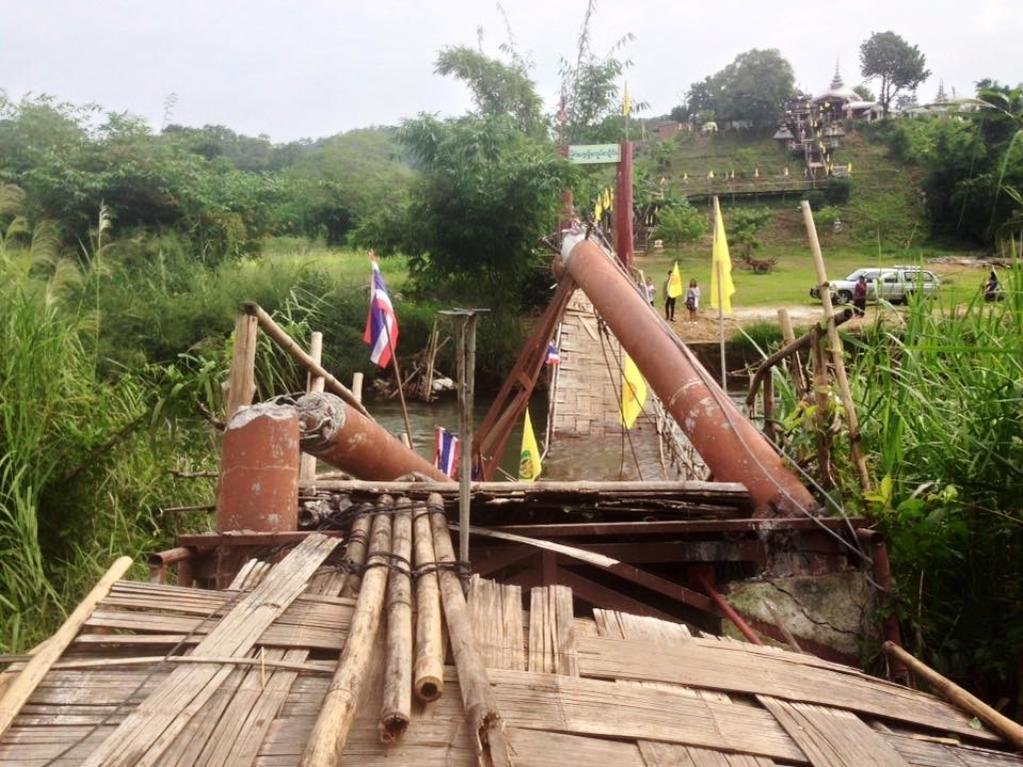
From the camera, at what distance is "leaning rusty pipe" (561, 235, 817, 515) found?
146 inches

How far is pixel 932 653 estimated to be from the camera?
3.29 meters

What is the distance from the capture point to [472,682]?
177cm

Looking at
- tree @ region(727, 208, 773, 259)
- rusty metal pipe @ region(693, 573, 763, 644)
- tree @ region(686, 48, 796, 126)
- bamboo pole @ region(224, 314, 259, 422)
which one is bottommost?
rusty metal pipe @ region(693, 573, 763, 644)

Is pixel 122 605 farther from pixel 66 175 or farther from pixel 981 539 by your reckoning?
pixel 66 175

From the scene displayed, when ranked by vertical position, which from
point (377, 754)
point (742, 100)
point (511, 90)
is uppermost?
point (742, 100)

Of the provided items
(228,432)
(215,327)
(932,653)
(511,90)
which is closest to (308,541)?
(228,432)

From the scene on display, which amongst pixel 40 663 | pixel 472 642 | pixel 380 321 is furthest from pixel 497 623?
pixel 380 321

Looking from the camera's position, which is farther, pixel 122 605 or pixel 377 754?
pixel 122 605

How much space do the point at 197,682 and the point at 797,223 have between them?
3589 cm

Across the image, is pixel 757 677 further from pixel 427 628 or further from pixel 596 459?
pixel 596 459

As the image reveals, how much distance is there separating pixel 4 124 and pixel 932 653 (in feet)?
73.3

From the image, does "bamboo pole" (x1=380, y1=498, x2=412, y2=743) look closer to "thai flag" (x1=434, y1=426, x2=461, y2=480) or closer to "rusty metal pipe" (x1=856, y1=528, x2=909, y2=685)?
"rusty metal pipe" (x1=856, y1=528, x2=909, y2=685)

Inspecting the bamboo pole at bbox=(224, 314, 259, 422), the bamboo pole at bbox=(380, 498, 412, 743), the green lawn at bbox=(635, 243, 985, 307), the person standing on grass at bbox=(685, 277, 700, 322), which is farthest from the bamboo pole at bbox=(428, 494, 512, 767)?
the green lawn at bbox=(635, 243, 985, 307)

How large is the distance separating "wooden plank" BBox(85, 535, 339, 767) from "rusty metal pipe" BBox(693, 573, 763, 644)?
67.9 inches
